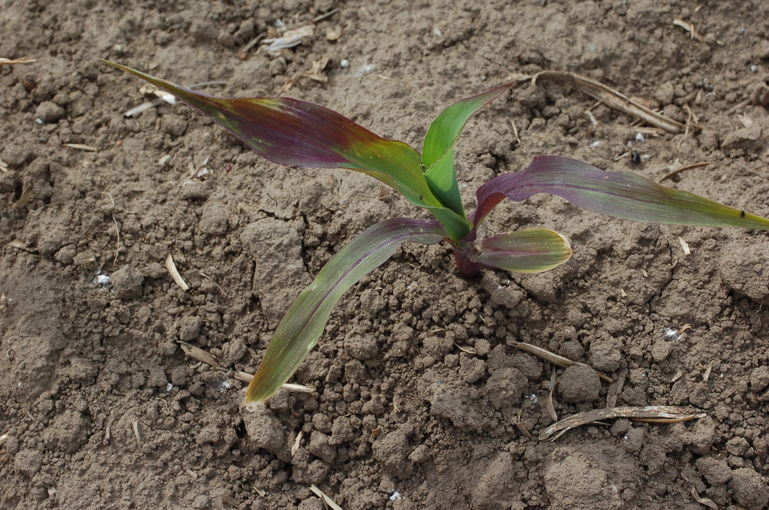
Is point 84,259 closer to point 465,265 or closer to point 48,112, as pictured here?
point 48,112

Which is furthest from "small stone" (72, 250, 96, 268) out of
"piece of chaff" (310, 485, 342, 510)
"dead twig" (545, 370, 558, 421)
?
"dead twig" (545, 370, 558, 421)

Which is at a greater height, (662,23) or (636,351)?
(662,23)

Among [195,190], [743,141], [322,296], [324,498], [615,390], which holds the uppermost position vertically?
[743,141]

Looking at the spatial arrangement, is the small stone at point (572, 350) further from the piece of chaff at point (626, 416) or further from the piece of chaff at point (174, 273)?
the piece of chaff at point (174, 273)

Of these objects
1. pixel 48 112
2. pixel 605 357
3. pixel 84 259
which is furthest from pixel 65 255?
pixel 605 357

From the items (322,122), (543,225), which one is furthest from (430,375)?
(322,122)

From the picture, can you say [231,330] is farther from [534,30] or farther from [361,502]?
[534,30]

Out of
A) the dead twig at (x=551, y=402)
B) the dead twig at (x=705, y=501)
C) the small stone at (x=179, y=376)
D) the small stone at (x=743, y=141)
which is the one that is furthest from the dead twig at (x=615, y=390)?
the small stone at (x=179, y=376)
